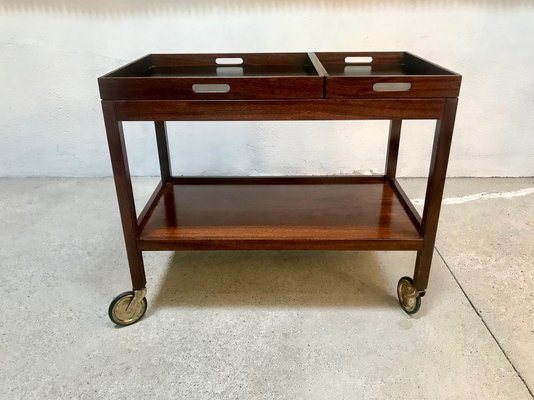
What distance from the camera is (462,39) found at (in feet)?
5.27

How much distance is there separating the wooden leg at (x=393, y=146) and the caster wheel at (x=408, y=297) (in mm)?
385

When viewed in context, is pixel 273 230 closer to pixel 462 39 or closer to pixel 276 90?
pixel 276 90

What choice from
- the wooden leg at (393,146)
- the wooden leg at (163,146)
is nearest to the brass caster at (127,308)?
the wooden leg at (163,146)

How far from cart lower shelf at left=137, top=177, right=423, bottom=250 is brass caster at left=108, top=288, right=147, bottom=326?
12cm

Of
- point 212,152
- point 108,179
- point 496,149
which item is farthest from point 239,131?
point 496,149

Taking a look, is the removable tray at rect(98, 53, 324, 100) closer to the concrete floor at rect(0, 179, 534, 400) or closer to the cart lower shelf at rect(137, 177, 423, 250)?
the cart lower shelf at rect(137, 177, 423, 250)

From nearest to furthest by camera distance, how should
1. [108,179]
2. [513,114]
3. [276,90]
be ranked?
[276,90] < [513,114] < [108,179]

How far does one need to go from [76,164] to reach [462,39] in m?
1.61

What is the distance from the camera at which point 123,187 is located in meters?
0.96

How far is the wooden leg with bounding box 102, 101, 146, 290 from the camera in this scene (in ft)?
2.94

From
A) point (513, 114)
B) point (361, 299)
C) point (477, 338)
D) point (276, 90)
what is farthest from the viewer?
point (513, 114)

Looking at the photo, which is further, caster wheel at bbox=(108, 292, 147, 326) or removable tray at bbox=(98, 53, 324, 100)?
A: caster wheel at bbox=(108, 292, 147, 326)

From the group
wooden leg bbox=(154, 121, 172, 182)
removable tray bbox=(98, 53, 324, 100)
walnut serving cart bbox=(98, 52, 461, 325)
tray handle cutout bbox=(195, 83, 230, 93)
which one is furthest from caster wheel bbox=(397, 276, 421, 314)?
wooden leg bbox=(154, 121, 172, 182)

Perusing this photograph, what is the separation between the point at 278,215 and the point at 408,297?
1.25ft
